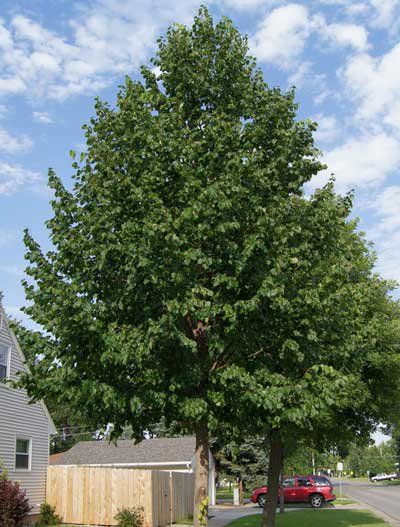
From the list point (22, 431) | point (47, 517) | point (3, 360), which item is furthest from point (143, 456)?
point (3, 360)

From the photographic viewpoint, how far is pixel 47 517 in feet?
74.9

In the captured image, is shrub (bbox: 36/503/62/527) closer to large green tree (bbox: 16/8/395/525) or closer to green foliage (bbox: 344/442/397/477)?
large green tree (bbox: 16/8/395/525)

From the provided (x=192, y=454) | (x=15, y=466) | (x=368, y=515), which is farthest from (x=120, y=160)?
(x=192, y=454)

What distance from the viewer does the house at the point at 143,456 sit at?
34562 mm

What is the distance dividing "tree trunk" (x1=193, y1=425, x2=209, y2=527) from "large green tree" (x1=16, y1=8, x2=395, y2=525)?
28 millimetres

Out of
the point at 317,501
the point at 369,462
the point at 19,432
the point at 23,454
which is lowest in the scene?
the point at 369,462

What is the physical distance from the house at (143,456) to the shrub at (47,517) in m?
9.78

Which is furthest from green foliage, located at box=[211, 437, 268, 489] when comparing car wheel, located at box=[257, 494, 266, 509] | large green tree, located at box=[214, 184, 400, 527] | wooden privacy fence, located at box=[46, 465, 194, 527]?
large green tree, located at box=[214, 184, 400, 527]

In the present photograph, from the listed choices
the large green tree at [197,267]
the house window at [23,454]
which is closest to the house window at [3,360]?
the house window at [23,454]

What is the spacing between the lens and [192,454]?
115ft

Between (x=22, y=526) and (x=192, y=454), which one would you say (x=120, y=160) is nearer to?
(x=22, y=526)

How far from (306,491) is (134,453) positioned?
11066 mm

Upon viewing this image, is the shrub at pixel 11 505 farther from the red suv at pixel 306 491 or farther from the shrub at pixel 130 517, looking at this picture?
the red suv at pixel 306 491

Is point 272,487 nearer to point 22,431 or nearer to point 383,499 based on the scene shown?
point 22,431
